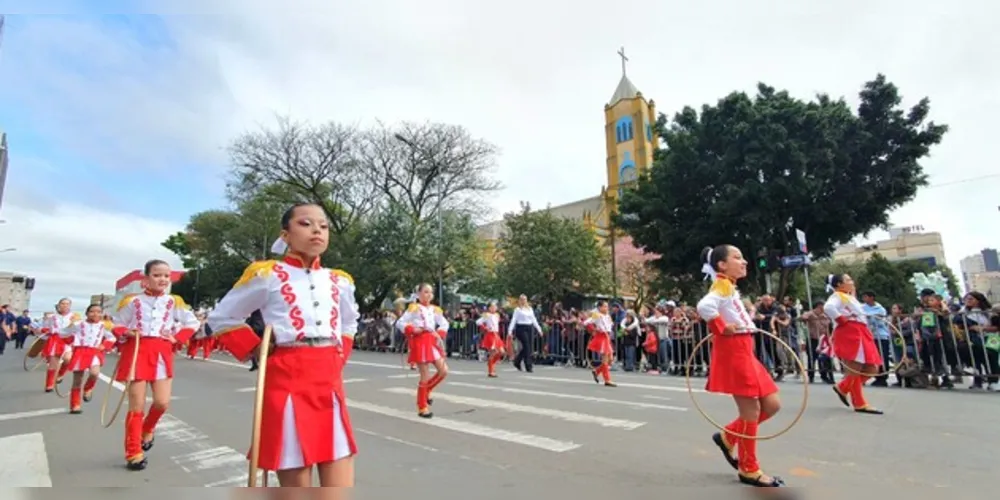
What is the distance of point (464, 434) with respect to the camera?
6.66 meters

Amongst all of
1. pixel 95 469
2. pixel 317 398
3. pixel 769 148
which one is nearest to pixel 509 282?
pixel 769 148

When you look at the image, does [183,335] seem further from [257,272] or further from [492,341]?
[492,341]

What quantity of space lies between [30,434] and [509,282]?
2421 cm

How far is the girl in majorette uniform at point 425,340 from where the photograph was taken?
8.23m

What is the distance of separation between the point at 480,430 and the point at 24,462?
15.0ft


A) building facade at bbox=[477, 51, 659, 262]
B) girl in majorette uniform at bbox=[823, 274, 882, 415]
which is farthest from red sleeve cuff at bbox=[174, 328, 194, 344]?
building facade at bbox=[477, 51, 659, 262]

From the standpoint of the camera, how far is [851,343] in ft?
26.9

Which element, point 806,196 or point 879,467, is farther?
point 806,196

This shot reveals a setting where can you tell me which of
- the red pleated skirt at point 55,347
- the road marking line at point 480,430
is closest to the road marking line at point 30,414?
the red pleated skirt at point 55,347

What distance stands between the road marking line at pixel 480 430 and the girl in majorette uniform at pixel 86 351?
4328 mm

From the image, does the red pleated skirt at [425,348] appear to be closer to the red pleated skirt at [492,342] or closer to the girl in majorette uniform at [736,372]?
the girl in majorette uniform at [736,372]

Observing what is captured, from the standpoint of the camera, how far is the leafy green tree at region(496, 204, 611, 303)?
1180 inches

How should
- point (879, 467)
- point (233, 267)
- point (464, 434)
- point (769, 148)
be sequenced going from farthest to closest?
1. point (233, 267)
2. point (769, 148)
3. point (464, 434)
4. point (879, 467)

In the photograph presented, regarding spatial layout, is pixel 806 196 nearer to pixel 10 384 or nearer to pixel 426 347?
pixel 426 347
